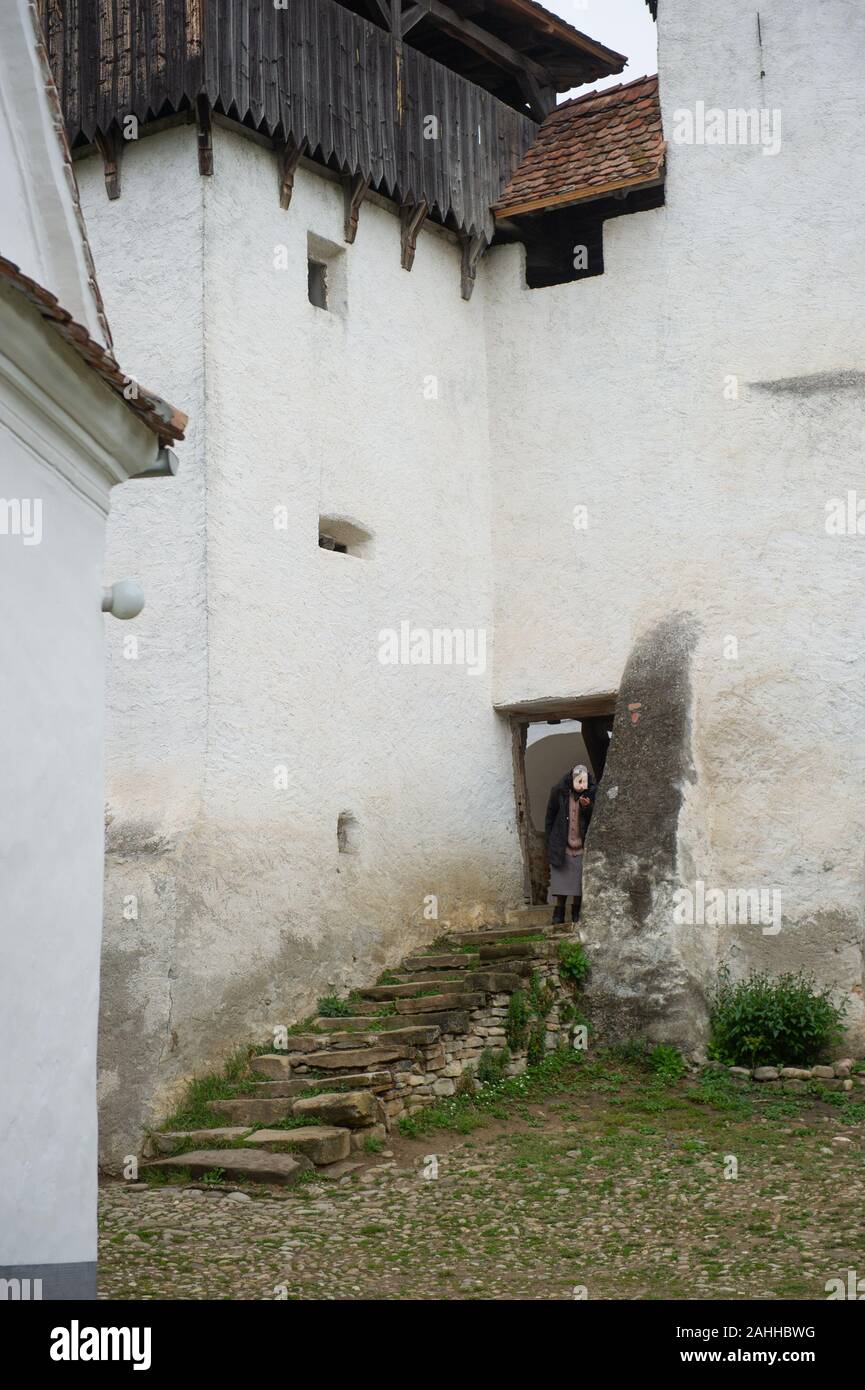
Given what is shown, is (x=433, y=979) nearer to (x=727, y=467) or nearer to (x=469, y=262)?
(x=727, y=467)

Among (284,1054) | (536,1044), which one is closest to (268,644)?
(284,1054)

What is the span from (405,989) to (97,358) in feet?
23.0

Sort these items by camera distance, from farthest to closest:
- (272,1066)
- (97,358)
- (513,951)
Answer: (513,951), (272,1066), (97,358)

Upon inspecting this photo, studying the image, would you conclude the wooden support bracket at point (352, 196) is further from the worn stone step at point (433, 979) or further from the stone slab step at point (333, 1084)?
the stone slab step at point (333, 1084)

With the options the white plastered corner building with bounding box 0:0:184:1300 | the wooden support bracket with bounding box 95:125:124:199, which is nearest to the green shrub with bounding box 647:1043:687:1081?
the white plastered corner building with bounding box 0:0:184:1300

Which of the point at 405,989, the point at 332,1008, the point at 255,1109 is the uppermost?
the point at 405,989

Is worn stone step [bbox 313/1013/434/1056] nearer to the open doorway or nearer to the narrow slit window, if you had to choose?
the open doorway

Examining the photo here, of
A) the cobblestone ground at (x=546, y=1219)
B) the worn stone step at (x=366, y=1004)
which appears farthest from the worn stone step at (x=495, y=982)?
the cobblestone ground at (x=546, y=1219)

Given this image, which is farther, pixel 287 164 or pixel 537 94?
pixel 537 94

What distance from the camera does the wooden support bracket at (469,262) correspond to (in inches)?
589

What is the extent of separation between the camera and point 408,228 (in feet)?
46.7

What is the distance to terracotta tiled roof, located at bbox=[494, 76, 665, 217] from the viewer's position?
14430mm

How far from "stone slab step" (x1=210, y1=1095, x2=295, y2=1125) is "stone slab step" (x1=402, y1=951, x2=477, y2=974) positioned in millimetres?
2424

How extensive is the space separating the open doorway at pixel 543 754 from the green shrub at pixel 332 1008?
324 cm
